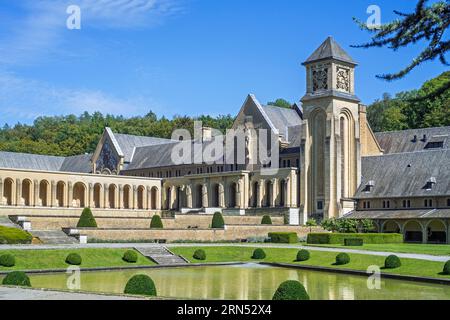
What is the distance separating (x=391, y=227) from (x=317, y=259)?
842 inches

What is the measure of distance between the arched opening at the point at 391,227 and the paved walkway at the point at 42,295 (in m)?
46.2

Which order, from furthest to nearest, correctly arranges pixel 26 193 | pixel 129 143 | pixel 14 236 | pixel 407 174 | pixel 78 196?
pixel 129 143 → pixel 78 196 → pixel 26 193 → pixel 407 174 → pixel 14 236

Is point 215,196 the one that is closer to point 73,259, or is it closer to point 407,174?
point 407,174

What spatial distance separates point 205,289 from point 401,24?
20436 millimetres

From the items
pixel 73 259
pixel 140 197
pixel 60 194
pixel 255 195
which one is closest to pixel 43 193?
pixel 60 194

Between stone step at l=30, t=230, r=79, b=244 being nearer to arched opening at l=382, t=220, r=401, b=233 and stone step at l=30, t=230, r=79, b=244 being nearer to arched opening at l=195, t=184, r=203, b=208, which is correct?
arched opening at l=382, t=220, r=401, b=233

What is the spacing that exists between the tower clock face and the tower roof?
1.06 metres

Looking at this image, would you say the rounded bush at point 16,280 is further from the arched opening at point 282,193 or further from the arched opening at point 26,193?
the arched opening at point 26,193

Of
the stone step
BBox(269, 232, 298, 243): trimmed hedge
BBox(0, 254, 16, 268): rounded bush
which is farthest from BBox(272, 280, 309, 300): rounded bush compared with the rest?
BBox(269, 232, 298, 243): trimmed hedge

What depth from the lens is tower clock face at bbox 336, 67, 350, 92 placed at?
232ft

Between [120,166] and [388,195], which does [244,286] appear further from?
[120,166]

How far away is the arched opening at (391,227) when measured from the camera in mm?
61562

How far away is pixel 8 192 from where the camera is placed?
73500 millimetres
